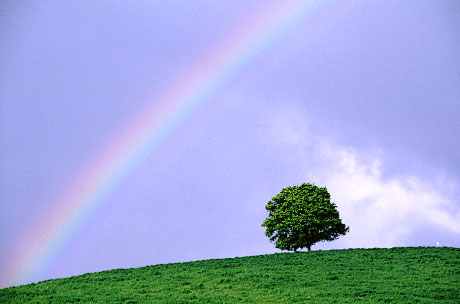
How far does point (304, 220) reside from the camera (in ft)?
152

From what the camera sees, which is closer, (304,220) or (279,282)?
(279,282)

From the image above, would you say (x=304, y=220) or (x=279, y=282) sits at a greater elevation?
(x=304, y=220)

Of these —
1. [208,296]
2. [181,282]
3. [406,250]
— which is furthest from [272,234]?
[208,296]

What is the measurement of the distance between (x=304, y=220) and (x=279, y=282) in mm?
17189

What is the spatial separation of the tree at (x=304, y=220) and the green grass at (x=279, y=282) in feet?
16.3

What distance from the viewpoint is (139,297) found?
89.5 ft

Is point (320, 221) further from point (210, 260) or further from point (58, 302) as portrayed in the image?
point (58, 302)

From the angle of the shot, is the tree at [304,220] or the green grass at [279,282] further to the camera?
the tree at [304,220]

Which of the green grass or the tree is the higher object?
the tree

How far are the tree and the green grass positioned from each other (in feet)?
16.3

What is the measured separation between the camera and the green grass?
84.8ft

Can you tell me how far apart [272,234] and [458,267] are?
2048 cm

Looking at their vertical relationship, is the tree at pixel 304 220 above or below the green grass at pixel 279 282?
above

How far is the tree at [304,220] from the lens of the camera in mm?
46531
